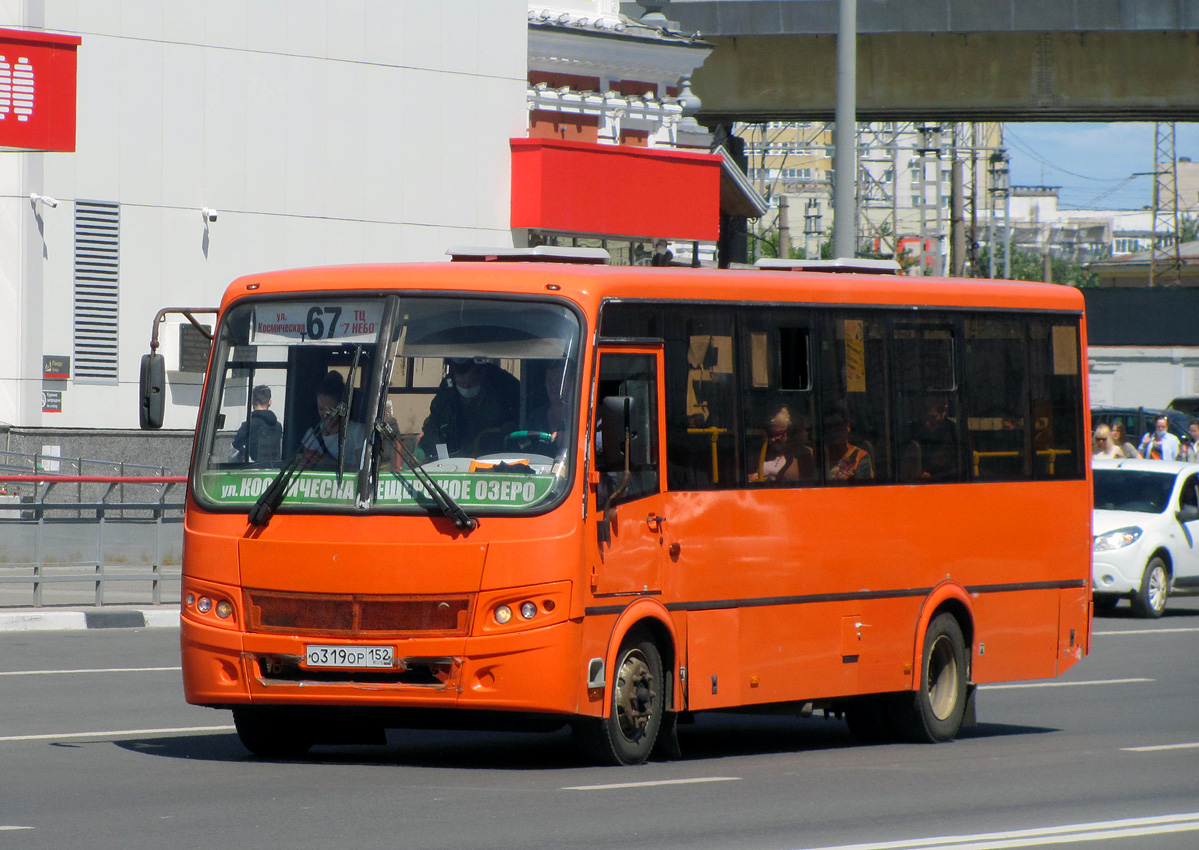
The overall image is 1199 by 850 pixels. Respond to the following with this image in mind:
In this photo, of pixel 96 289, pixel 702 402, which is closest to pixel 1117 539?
pixel 702 402

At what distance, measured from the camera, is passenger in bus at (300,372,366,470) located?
33.1 ft

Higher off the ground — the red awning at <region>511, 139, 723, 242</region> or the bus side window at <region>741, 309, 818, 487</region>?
the red awning at <region>511, 139, 723, 242</region>

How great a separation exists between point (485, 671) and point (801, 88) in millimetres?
26059

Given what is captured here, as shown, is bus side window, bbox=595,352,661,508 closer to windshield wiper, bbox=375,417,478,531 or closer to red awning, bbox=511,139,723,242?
windshield wiper, bbox=375,417,478,531

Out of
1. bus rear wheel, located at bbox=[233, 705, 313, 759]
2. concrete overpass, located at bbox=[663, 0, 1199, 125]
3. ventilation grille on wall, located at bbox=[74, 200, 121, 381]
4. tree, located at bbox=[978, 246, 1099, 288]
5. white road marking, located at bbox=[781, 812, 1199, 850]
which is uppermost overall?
tree, located at bbox=[978, 246, 1099, 288]

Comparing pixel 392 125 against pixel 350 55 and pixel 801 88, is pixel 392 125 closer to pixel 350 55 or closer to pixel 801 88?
pixel 350 55

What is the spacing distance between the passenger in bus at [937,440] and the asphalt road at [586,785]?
154 cm

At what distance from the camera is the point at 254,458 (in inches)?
408

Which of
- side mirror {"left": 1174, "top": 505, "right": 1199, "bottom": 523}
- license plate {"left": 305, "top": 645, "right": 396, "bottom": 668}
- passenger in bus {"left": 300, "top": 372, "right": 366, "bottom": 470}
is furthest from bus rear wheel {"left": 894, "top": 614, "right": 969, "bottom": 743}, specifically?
side mirror {"left": 1174, "top": 505, "right": 1199, "bottom": 523}

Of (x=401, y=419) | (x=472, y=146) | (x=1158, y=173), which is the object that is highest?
(x=1158, y=173)

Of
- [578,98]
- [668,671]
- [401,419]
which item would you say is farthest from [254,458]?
[578,98]

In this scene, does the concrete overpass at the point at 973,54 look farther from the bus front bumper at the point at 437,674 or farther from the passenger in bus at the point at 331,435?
the bus front bumper at the point at 437,674

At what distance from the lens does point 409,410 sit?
397 inches

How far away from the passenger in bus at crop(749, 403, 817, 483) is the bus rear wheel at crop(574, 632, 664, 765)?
1205 millimetres
